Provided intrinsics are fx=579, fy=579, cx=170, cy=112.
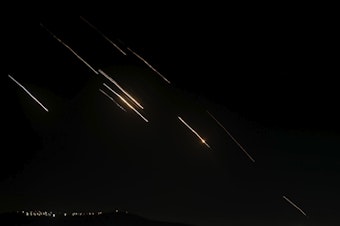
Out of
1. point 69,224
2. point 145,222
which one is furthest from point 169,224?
point 69,224

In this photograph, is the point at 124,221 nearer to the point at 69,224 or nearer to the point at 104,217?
the point at 104,217

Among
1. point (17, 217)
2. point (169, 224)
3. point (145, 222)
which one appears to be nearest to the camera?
point (17, 217)

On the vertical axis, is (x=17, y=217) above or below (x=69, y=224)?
below

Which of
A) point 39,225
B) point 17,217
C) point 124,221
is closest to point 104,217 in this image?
point 124,221

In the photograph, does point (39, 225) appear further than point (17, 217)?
Yes

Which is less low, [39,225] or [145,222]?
[145,222]

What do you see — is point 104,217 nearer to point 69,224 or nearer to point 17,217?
point 69,224

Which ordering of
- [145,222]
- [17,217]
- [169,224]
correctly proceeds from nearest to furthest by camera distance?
[17,217]
[169,224]
[145,222]

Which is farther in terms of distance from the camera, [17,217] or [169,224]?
[169,224]
